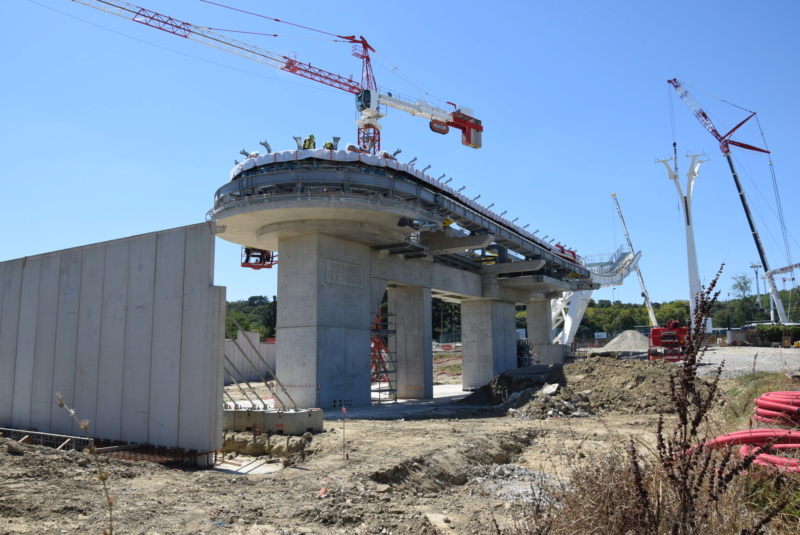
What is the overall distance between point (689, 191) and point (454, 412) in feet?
197

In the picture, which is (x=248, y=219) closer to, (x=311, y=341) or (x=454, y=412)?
(x=311, y=341)

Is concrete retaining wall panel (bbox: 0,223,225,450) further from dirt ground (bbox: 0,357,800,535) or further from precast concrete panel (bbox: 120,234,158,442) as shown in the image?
dirt ground (bbox: 0,357,800,535)

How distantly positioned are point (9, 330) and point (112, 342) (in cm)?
642

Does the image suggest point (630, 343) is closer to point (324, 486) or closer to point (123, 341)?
point (123, 341)

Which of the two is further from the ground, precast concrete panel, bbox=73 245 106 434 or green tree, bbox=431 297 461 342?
green tree, bbox=431 297 461 342

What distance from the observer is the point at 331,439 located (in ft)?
47.9

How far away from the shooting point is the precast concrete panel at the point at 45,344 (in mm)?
16750

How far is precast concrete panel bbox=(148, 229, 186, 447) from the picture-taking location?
42.8 ft

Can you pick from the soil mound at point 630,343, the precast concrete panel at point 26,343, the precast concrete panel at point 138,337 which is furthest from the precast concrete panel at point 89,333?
the soil mound at point 630,343

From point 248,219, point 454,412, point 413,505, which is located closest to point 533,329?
point 454,412

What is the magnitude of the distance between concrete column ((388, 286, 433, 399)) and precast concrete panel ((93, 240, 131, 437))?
1956cm

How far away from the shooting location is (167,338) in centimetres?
1344

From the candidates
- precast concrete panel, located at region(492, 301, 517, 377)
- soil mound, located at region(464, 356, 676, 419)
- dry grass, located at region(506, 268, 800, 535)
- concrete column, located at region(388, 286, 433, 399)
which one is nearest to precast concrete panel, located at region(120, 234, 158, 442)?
dry grass, located at region(506, 268, 800, 535)

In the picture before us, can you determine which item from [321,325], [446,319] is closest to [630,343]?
[446,319]
